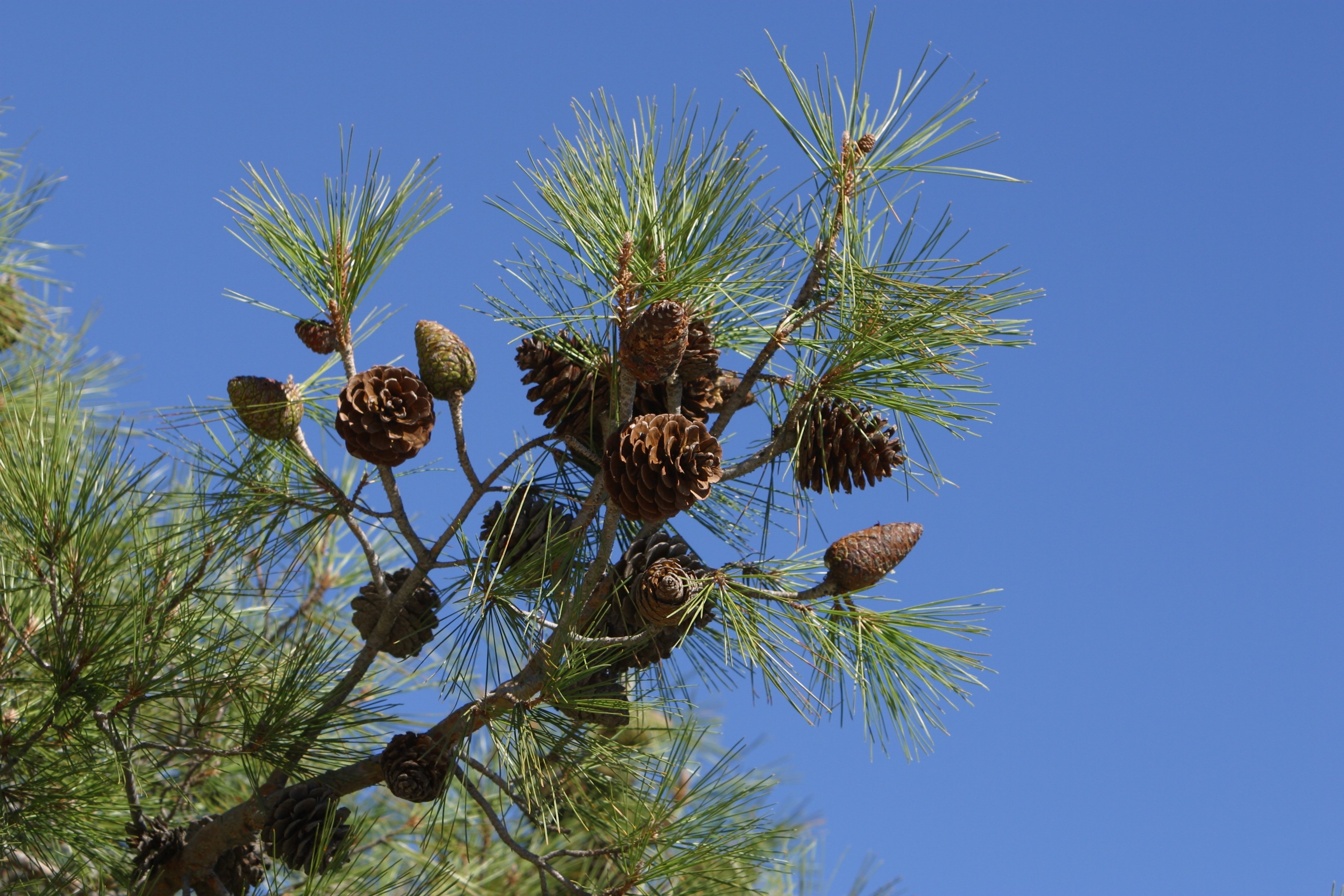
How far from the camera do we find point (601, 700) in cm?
133

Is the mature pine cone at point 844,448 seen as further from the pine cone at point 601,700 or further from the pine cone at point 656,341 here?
the pine cone at point 601,700

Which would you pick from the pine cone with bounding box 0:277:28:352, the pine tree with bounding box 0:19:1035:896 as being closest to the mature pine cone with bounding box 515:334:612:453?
the pine tree with bounding box 0:19:1035:896

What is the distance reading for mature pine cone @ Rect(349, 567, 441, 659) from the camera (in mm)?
1560

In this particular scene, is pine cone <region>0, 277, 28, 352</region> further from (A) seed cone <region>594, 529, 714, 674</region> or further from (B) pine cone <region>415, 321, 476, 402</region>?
(A) seed cone <region>594, 529, 714, 674</region>

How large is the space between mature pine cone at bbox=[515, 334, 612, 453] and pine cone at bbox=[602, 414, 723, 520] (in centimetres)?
22

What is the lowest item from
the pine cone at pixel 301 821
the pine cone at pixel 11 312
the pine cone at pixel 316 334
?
the pine cone at pixel 301 821

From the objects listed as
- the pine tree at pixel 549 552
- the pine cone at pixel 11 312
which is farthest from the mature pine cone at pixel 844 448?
the pine cone at pixel 11 312

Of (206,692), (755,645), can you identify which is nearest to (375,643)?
(206,692)

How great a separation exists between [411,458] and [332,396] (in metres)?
0.30

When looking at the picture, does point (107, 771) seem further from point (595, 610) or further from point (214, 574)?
point (595, 610)

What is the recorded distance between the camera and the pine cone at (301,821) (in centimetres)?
143

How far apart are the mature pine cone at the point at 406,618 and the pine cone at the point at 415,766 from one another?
0.54 feet

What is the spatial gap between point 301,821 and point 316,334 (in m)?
0.60

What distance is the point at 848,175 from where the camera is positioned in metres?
1.42
